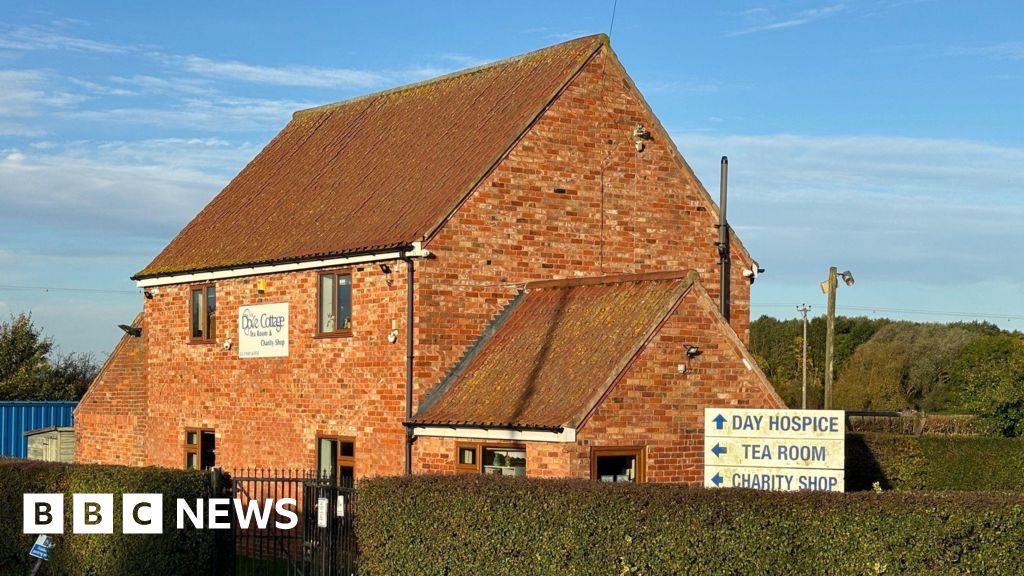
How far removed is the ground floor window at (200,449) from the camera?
32188 mm

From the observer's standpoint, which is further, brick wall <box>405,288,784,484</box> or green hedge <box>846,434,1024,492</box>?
green hedge <box>846,434,1024,492</box>

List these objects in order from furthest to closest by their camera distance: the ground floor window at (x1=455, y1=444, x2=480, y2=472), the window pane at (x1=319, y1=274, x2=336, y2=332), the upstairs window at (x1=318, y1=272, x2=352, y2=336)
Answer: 1. the window pane at (x1=319, y1=274, x2=336, y2=332)
2. the upstairs window at (x1=318, y1=272, x2=352, y2=336)
3. the ground floor window at (x1=455, y1=444, x2=480, y2=472)

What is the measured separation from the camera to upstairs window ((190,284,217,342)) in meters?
32.0

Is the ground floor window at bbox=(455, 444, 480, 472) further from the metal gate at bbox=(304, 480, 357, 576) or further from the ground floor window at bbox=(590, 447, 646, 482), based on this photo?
the metal gate at bbox=(304, 480, 357, 576)

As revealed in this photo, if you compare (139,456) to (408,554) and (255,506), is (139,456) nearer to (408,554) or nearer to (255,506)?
(255,506)

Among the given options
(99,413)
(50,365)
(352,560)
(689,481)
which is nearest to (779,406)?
(689,481)

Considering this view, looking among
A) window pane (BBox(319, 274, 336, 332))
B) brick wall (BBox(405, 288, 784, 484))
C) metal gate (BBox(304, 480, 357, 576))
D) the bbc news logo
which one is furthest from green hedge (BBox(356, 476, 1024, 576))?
window pane (BBox(319, 274, 336, 332))

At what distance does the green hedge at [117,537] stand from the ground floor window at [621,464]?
5623 millimetres

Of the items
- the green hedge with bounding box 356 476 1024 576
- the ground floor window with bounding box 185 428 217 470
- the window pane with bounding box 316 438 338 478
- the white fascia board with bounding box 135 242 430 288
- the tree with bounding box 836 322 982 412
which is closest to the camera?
the green hedge with bounding box 356 476 1024 576

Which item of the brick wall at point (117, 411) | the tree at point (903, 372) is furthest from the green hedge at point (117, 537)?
the tree at point (903, 372)

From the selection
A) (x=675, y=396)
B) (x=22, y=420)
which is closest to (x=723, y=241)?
(x=675, y=396)

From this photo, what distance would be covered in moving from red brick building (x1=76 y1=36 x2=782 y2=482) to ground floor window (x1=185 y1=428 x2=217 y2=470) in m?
0.06

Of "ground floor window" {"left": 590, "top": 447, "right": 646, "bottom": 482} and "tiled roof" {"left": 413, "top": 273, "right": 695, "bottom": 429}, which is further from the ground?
"tiled roof" {"left": 413, "top": 273, "right": 695, "bottom": 429}

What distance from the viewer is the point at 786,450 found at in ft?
64.7
